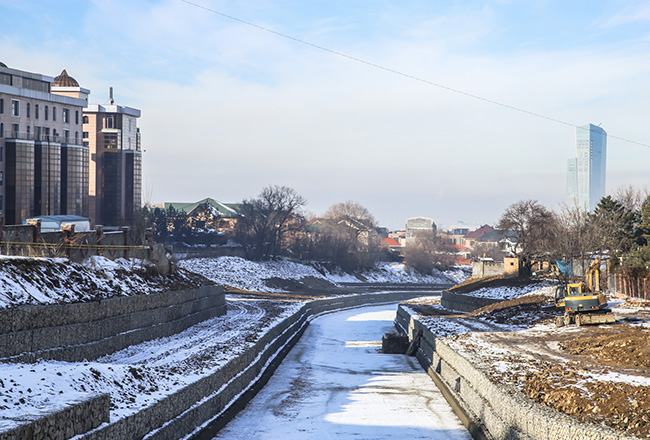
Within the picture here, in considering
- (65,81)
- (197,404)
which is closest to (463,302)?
(197,404)

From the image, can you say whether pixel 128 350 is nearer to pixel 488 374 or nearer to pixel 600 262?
pixel 488 374

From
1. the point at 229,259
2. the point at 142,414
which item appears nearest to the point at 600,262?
the point at 142,414

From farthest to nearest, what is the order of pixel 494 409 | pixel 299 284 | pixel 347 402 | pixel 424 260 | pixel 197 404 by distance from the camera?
1. pixel 424 260
2. pixel 299 284
3. pixel 347 402
4. pixel 197 404
5. pixel 494 409

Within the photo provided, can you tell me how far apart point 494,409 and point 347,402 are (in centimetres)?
706

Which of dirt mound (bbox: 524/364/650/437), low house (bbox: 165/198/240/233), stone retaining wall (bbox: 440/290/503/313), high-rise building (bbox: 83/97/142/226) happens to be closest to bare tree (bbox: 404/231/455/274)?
low house (bbox: 165/198/240/233)

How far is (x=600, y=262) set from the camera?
48.2 metres

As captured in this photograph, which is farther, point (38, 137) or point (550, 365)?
point (38, 137)

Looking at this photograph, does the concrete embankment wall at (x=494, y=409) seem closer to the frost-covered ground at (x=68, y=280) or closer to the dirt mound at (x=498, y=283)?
the frost-covered ground at (x=68, y=280)

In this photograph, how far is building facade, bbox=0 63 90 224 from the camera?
69688mm

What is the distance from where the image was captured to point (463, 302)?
176 feet

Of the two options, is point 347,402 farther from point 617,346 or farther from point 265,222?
point 265,222

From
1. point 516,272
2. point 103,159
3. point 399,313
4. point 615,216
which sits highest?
point 103,159

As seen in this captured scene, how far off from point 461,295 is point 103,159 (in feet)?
187

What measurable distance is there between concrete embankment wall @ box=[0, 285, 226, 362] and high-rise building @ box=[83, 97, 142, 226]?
55.4 meters
